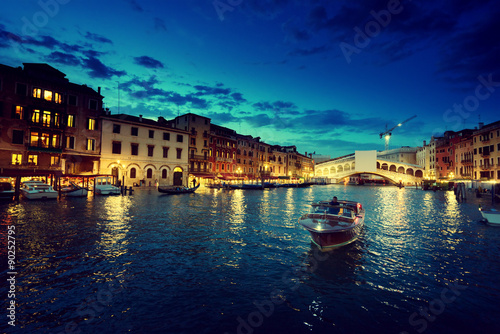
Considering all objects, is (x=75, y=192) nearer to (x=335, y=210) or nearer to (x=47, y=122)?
(x=47, y=122)

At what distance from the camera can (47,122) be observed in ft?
94.6

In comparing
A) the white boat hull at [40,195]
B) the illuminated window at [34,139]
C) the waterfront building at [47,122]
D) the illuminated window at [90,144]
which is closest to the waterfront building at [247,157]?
the illuminated window at [90,144]

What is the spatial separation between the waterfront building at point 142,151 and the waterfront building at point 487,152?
5362 centimetres

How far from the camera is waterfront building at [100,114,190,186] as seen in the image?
34.4 m

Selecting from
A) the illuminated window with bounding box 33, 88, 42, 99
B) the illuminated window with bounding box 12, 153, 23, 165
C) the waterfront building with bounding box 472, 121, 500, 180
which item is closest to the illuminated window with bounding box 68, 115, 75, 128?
the illuminated window with bounding box 33, 88, 42, 99

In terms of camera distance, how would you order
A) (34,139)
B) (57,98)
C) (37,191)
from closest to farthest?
(37,191) < (34,139) < (57,98)

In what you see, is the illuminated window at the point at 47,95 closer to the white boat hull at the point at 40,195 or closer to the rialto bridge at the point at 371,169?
the white boat hull at the point at 40,195

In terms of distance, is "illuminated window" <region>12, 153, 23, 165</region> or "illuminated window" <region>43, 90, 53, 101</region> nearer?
"illuminated window" <region>12, 153, 23, 165</region>

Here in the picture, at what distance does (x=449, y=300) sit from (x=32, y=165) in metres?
36.9

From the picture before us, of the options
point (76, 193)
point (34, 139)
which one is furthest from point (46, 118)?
point (76, 193)

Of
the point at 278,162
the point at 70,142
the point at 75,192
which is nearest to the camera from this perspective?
the point at 75,192

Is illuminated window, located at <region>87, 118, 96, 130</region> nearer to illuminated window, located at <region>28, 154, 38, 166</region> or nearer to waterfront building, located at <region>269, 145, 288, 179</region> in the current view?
illuminated window, located at <region>28, 154, 38, 166</region>

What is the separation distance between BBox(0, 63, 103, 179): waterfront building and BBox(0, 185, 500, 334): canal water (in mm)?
21074

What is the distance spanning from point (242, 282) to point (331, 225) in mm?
4432
